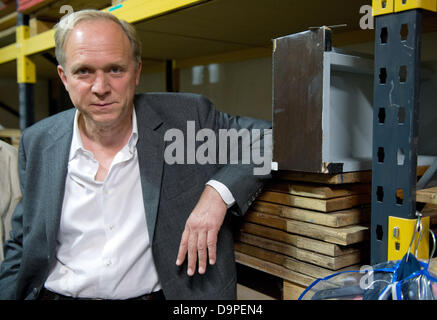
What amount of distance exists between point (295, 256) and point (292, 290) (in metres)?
0.08

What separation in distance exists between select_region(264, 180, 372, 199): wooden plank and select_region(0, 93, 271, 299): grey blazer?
9 cm

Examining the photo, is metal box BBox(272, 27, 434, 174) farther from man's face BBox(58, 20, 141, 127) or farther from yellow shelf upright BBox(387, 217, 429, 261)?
man's face BBox(58, 20, 141, 127)

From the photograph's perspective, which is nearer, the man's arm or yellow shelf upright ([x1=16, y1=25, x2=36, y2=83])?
the man's arm

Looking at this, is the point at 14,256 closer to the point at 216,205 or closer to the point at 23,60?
the point at 216,205

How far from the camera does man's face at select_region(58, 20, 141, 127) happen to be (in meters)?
0.99

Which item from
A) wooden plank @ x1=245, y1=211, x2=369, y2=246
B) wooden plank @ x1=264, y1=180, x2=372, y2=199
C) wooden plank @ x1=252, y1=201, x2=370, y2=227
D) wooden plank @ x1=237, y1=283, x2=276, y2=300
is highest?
wooden plank @ x1=264, y1=180, x2=372, y2=199

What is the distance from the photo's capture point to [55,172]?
107cm

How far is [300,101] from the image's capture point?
80 cm

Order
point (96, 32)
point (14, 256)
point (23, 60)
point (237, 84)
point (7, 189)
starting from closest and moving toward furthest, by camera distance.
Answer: point (96, 32), point (14, 256), point (7, 189), point (23, 60), point (237, 84)

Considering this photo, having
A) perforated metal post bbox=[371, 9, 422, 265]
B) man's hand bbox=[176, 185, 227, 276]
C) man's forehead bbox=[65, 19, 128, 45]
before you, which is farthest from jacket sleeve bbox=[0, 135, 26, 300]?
perforated metal post bbox=[371, 9, 422, 265]

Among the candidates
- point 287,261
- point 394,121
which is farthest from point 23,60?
point 394,121

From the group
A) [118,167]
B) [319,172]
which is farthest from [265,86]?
[319,172]

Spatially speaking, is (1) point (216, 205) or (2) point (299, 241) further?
(1) point (216, 205)

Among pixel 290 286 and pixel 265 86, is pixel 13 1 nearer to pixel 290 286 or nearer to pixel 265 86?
pixel 265 86
